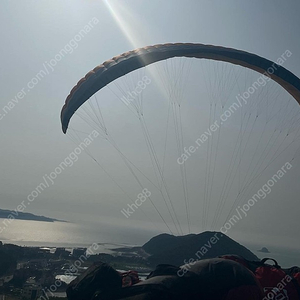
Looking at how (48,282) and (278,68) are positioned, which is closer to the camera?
(278,68)

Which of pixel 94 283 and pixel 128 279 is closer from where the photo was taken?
pixel 94 283

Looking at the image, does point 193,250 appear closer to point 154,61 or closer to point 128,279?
point 154,61

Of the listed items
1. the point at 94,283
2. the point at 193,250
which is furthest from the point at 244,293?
the point at 193,250

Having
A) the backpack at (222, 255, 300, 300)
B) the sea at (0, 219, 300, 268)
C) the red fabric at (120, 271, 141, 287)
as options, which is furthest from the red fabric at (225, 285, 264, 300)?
the sea at (0, 219, 300, 268)

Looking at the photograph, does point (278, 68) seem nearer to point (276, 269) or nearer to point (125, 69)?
point (125, 69)

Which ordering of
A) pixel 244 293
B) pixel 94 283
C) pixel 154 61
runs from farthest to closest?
pixel 154 61, pixel 94 283, pixel 244 293

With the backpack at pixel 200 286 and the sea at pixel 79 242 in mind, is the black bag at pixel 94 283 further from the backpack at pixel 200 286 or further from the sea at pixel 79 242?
the sea at pixel 79 242

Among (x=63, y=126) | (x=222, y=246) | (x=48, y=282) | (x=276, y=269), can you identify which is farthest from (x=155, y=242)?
(x=276, y=269)

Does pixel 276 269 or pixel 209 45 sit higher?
pixel 209 45
